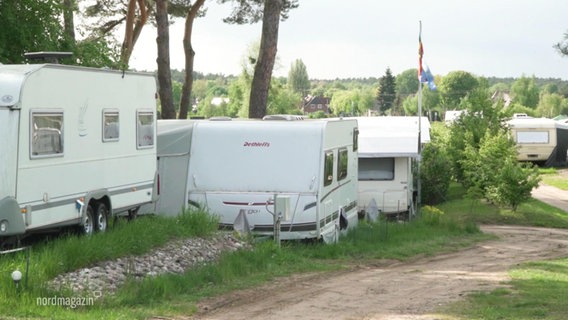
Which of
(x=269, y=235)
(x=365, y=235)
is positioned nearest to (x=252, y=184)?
(x=269, y=235)

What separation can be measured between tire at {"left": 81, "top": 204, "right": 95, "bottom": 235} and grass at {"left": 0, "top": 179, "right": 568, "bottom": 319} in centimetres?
41

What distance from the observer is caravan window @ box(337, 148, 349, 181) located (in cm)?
1744

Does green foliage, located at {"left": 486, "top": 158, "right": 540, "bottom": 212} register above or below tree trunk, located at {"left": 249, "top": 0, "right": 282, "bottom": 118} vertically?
below

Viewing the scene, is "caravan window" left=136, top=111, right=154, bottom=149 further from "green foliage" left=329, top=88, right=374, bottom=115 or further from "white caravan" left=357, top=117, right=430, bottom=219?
"green foliage" left=329, top=88, right=374, bottom=115

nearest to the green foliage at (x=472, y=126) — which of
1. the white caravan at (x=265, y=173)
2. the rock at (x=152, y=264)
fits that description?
the white caravan at (x=265, y=173)

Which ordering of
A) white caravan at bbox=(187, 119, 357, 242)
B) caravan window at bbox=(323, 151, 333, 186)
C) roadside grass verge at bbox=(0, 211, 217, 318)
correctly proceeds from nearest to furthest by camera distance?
roadside grass verge at bbox=(0, 211, 217, 318), white caravan at bbox=(187, 119, 357, 242), caravan window at bbox=(323, 151, 333, 186)

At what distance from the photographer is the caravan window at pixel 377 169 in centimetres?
2373

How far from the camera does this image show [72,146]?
12.7 meters

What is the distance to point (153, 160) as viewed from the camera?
15836mm

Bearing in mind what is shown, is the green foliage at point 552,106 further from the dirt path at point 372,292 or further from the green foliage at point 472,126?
the dirt path at point 372,292

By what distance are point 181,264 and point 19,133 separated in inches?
112

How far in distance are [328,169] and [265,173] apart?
4.03ft

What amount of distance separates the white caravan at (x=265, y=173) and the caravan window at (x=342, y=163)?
86cm

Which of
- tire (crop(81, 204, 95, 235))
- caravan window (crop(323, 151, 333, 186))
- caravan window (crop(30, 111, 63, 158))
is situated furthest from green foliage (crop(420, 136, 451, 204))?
caravan window (crop(30, 111, 63, 158))
